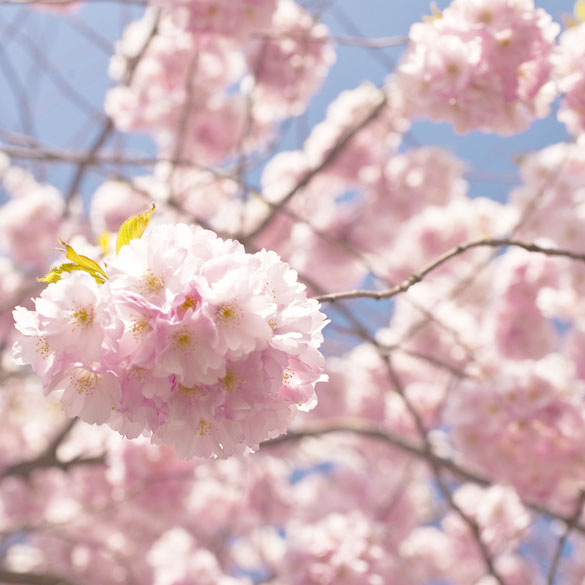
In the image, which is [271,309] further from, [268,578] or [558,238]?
[268,578]

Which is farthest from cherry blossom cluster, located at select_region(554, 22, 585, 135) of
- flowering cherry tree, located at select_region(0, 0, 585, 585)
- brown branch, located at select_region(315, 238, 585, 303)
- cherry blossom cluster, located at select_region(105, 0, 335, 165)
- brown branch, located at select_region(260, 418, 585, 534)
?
brown branch, located at select_region(260, 418, 585, 534)

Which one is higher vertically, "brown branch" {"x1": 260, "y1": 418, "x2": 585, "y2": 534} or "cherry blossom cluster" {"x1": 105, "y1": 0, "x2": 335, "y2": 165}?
"cherry blossom cluster" {"x1": 105, "y1": 0, "x2": 335, "y2": 165}

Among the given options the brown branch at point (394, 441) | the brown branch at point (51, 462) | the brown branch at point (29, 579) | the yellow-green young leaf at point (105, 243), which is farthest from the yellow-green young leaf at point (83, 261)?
the brown branch at point (51, 462)

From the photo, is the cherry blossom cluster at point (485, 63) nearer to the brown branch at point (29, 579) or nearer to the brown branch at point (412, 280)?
the brown branch at point (412, 280)

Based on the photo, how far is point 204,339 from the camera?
814 millimetres

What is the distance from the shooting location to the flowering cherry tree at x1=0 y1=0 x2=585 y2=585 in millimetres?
853

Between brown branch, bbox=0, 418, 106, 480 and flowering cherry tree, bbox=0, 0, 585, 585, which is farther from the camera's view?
brown branch, bbox=0, 418, 106, 480

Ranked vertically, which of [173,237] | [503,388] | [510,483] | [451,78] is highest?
[451,78]

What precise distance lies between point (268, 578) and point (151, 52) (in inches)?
109

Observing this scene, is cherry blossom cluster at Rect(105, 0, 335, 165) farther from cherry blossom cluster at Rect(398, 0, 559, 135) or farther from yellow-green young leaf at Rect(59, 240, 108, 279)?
yellow-green young leaf at Rect(59, 240, 108, 279)

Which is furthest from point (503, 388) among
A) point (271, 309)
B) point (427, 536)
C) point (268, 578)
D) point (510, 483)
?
point (427, 536)

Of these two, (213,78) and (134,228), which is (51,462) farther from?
(134,228)

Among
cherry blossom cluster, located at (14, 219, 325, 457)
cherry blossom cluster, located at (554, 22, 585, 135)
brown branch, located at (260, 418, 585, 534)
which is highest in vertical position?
cherry blossom cluster, located at (554, 22, 585, 135)

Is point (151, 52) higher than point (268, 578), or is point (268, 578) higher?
point (151, 52)
